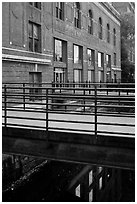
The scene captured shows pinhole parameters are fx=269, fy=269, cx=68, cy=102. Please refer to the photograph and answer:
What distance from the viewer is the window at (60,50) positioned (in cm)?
2109

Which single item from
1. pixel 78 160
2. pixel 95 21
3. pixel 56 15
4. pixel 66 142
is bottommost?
pixel 78 160

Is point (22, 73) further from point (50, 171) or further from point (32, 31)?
point (50, 171)

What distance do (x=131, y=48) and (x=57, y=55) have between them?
29665mm

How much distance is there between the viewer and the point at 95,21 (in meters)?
30.3

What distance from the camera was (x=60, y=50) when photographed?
864 inches

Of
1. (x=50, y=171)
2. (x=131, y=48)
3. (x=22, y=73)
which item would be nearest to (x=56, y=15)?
(x=22, y=73)

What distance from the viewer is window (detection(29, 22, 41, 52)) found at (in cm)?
1708

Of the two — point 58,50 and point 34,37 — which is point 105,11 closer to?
point 58,50

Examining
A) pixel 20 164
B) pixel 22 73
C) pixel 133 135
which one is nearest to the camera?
pixel 133 135

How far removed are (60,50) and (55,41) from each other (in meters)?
1.21

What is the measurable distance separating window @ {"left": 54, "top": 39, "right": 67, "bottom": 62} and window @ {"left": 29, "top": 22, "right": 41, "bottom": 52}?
3.11 m

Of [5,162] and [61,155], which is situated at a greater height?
[61,155]

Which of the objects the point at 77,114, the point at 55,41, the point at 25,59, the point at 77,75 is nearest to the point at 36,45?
the point at 25,59

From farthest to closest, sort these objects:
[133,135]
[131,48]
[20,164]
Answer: [131,48] → [20,164] → [133,135]
